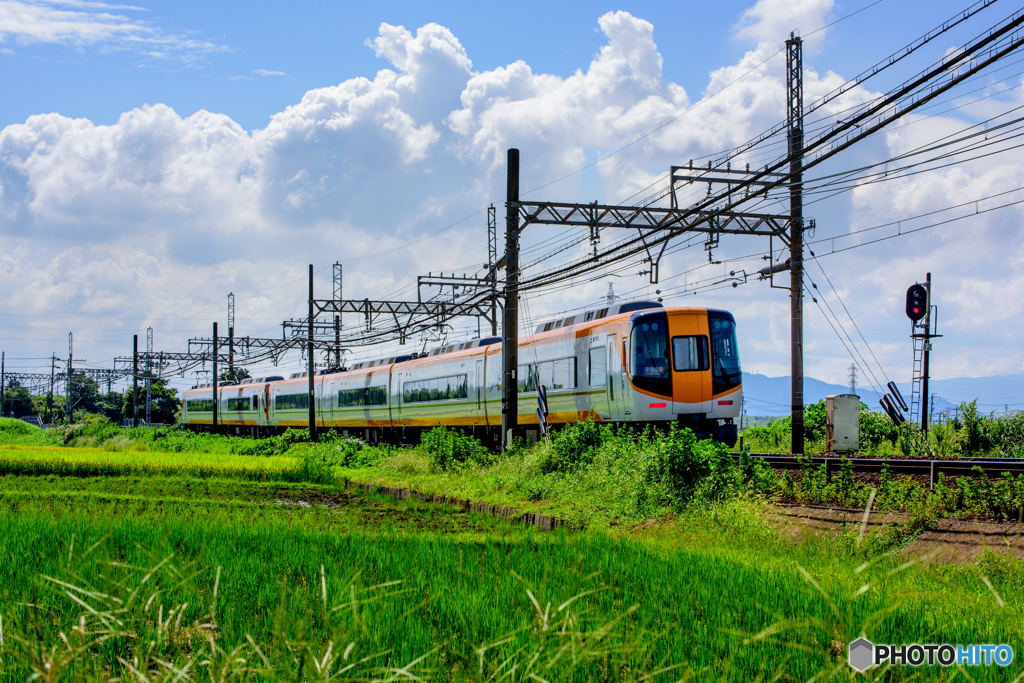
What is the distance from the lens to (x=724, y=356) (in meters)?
16.8

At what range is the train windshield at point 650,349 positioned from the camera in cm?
1622

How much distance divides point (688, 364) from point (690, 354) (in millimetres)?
224

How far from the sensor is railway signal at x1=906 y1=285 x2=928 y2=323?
20.2 metres

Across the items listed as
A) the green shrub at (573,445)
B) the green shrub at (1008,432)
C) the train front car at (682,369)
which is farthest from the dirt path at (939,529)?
the green shrub at (1008,432)

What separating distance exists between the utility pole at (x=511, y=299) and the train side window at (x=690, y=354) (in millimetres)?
3886

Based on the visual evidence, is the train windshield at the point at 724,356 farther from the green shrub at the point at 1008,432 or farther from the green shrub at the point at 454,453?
the green shrub at the point at 454,453

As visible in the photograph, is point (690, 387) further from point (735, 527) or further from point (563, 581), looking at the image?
point (563, 581)

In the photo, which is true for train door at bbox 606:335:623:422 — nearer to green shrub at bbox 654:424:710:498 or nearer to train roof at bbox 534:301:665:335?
train roof at bbox 534:301:665:335

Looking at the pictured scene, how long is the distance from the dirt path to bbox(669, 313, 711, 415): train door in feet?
21.2

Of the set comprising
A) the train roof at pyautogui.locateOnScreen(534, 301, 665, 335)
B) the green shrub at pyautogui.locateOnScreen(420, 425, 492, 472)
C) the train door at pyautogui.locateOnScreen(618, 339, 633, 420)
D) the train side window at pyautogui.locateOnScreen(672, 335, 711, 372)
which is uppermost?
the train roof at pyautogui.locateOnScreen(534, 301, 665, 335)

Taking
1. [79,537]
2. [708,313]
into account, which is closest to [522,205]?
[708,313]

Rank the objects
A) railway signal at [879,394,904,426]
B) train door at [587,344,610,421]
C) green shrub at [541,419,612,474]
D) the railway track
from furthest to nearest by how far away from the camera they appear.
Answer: railway signal at [879,394,904,426] → train door at [587,344,610,421] → green shrub at [541,419,612,474] → the railway track

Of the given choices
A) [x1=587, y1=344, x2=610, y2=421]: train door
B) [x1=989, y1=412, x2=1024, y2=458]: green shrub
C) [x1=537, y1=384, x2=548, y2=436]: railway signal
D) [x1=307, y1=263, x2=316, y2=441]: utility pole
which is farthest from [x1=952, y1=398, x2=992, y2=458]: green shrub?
[x1=307, y1=263, x2=316, y2=441]: utility pole

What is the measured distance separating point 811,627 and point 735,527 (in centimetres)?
459
